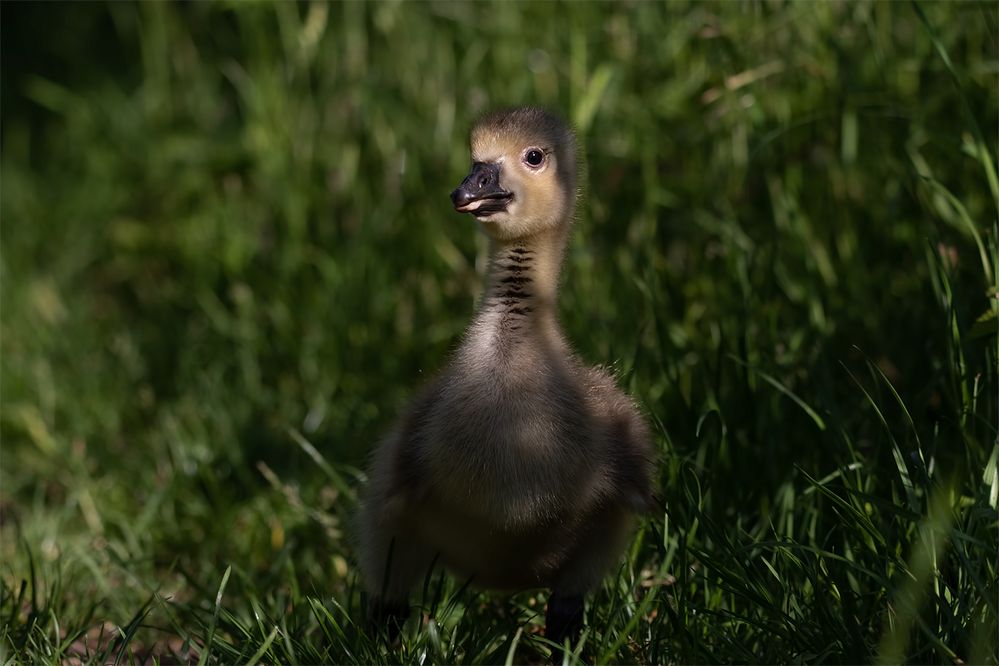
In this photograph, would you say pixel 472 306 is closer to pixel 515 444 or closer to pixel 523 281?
pixel 523 281

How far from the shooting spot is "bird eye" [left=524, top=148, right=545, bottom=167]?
3299 millimetres

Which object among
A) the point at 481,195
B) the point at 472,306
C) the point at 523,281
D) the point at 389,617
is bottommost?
the point at 389,617

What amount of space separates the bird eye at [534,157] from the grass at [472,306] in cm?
76

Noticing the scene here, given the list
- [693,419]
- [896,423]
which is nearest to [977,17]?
[896,423]

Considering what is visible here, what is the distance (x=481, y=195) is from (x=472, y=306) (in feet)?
6.04

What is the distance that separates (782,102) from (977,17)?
2.16 ft

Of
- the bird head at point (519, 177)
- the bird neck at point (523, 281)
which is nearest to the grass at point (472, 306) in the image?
the bird neck at point (523, 281)

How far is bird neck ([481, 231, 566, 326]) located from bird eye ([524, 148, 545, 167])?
18 centimetres

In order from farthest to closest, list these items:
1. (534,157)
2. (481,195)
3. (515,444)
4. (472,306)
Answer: (472,306) → (534,157) → (481,195) → (515,444)

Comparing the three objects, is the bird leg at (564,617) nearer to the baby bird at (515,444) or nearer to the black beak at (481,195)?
the baby bird at (515,444)

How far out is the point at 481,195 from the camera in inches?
124

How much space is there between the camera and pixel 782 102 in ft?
15.1

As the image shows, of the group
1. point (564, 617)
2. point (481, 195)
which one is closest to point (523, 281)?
point (481, 195)

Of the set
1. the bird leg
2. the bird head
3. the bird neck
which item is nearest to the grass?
the bird leg
